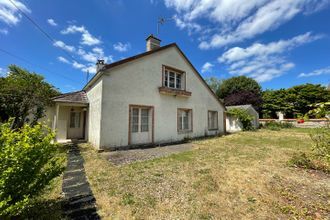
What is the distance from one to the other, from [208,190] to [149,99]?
6.97m

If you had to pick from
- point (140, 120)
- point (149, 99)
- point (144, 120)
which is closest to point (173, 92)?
point (149, 99)

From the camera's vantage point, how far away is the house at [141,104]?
8492 millimetres

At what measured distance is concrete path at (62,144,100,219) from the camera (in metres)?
2.95

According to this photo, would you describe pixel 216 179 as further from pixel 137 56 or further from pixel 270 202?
pixel 137 56

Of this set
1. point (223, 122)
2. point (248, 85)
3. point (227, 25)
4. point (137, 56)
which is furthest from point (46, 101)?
point (248, 85)

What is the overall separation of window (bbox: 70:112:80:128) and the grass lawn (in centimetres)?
722

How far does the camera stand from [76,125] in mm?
12258

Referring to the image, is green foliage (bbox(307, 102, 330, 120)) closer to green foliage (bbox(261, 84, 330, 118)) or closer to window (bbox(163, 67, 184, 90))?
window (bbox(163, 67, 184, 90))

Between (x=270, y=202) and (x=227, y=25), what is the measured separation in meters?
13.0

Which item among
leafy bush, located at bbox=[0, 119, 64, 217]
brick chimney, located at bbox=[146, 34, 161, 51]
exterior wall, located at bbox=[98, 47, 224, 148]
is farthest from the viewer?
brick chimney, located at bbox=[146, 34, 161, 51]

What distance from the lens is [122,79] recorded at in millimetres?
8945

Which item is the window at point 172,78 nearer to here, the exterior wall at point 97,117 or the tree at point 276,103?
the exterior wall at point 97,117

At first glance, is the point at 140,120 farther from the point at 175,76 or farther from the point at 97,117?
the point at 175,76

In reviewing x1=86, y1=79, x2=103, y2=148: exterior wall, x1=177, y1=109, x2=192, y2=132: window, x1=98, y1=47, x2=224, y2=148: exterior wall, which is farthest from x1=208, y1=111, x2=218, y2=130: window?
x1=86, y1=79, x2=103, y2=148: exterior wall
